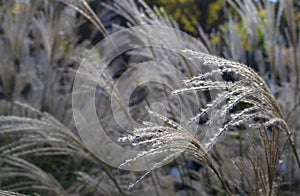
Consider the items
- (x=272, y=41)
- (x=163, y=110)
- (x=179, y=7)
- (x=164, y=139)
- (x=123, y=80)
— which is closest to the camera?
(x=164, y=139)

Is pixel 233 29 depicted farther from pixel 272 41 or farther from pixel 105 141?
pixel 105 141

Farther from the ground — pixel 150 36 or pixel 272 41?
pixel 150 36

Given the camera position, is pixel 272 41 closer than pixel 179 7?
Yes

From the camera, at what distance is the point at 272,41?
2.75 meters

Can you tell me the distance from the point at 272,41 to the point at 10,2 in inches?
66.4

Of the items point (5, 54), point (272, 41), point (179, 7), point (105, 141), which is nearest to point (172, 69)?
point (272, 41)

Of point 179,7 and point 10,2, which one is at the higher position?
point 10,2

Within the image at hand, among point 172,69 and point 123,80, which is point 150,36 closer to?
point 172,69

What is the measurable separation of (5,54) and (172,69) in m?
1.68

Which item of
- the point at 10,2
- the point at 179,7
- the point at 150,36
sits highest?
the point at 10,2

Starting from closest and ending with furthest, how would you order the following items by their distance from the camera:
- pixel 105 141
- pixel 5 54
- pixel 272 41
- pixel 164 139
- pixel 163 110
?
1. pixel 164 139
2. pixel 163 110
3. pixel 272 41
4. pixel 105 141
5. pixel 5 54

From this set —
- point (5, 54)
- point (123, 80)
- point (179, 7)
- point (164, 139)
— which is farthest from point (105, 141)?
point (179, 7)

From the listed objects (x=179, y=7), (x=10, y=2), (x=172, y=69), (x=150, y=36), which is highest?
(x=10, y=2)

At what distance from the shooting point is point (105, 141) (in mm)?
3186
